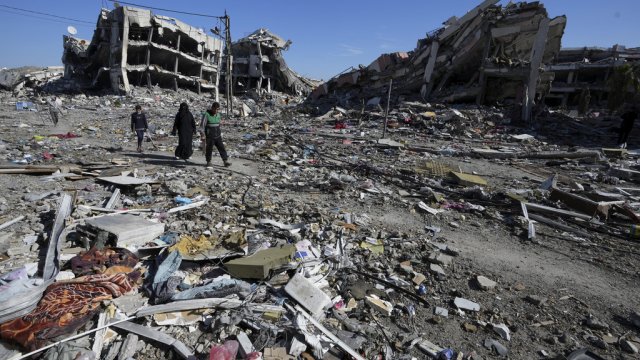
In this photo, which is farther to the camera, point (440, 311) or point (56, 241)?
point (56, 241)

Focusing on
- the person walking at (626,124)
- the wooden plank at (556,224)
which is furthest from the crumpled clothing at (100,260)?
the person walking at (626,124)

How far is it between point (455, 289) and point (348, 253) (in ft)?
3.99

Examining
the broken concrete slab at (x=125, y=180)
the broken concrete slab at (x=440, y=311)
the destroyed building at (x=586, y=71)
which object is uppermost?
the destroyed building at (x=586, y=71)

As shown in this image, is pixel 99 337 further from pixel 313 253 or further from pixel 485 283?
pixel 485 283

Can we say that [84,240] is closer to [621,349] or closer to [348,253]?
[348,253]

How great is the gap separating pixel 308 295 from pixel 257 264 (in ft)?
1.88

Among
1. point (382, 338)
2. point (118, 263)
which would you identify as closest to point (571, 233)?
point (382, 338)

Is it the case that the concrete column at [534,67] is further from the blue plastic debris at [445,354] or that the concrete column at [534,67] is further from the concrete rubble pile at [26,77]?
the concrete rubble pile at [26,77]

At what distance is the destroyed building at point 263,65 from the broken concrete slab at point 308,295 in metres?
33.4

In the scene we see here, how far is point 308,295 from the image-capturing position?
10.5ft

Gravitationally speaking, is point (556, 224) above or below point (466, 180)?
below

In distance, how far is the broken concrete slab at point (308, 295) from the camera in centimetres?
312

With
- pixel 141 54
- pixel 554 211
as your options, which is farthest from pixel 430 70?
pixel 141 54

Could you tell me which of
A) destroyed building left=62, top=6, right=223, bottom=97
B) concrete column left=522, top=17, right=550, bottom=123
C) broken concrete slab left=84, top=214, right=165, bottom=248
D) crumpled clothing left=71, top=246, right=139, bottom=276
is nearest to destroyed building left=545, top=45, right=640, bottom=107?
concrete column left=522, top=17, right=550, bottom=123
